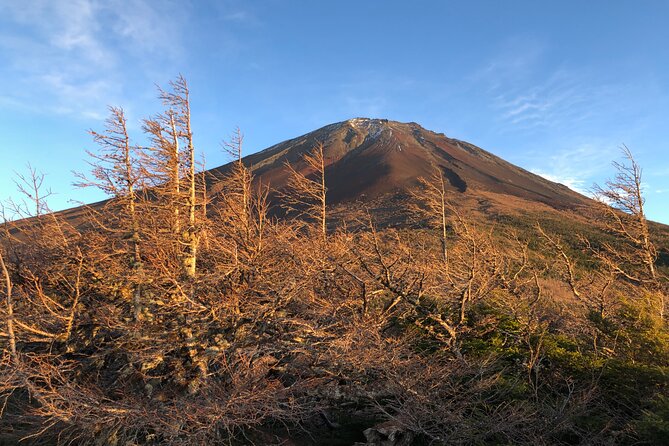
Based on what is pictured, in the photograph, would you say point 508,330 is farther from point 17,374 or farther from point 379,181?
point 379,181

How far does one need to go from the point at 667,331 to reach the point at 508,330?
9.30 ft

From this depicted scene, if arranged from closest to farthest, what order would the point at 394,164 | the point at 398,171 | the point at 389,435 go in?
the point at 389,435 < the point at 398,171 < the point at 394,164

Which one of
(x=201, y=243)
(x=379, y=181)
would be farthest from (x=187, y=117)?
(x=379, y=181)

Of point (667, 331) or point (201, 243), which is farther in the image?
point (201, 243)

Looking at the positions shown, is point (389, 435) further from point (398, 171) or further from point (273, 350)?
point (398, 171)

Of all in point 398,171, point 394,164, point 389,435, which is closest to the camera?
point 389,435

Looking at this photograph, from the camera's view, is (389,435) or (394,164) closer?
(389,435)

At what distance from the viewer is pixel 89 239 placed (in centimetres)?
937

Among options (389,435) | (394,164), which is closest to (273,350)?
(389,435)

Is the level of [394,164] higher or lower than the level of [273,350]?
higher

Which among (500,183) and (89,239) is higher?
(500,183)

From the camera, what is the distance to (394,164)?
61.0 m

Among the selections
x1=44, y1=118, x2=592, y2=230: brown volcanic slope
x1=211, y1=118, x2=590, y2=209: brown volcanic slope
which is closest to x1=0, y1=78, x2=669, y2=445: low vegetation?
x1=44, y1=118, x2=592, y2=230: brown volcanic slope

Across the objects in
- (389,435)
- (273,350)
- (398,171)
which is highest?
(398,171)
